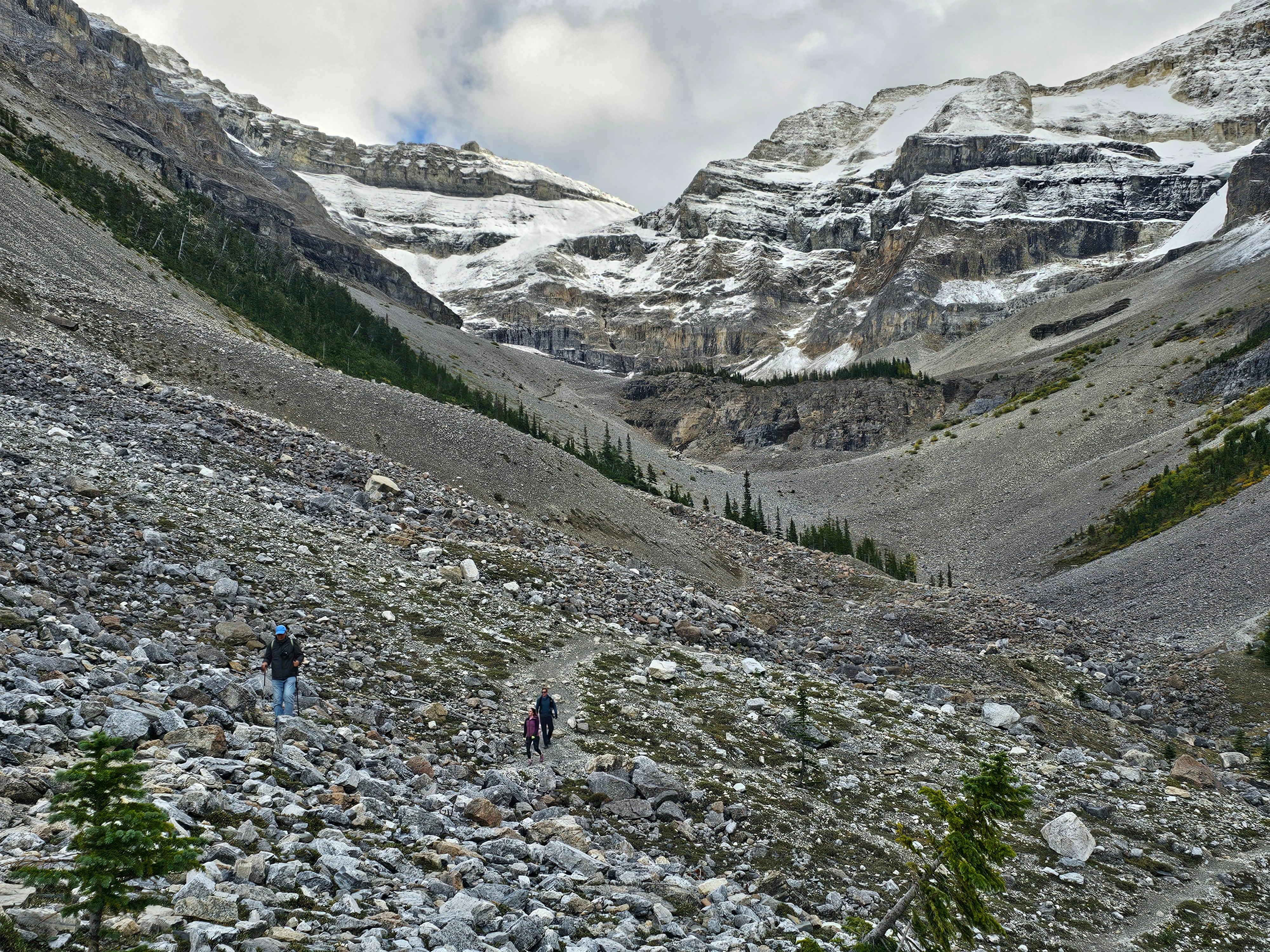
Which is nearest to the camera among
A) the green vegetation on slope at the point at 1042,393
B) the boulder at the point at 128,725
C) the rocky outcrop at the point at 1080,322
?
the boulder at the point at 128,725

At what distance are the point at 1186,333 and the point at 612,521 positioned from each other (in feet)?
315

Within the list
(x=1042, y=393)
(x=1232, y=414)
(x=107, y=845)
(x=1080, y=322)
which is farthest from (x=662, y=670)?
(x=1080, y=322)

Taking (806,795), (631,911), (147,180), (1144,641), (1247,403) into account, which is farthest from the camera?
(147,180)

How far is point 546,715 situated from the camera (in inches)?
529

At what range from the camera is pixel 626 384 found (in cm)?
17225

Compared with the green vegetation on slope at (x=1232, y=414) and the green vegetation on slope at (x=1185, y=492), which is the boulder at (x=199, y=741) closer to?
the green vegetation on slope at (x=1185, y=492)

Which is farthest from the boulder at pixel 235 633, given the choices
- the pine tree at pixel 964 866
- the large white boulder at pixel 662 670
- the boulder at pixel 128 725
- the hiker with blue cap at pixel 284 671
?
the pine tree at pixel 964 866

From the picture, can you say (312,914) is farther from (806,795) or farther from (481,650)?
(481,650)

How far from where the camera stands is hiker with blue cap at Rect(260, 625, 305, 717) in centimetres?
1072

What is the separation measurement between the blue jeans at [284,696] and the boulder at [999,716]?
1712cm

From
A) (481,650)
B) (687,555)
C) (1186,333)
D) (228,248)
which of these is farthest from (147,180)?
(1186,333)

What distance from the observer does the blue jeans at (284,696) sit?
427 inches

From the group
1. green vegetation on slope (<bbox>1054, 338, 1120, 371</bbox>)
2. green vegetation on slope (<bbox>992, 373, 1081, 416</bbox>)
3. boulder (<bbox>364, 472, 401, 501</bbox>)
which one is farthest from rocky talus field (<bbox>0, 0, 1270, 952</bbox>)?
green vegetation on slope (<bbox>1054, 338, 1120, 371</bbox>)

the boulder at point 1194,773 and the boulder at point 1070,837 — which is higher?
the boulder at point 1194,773
